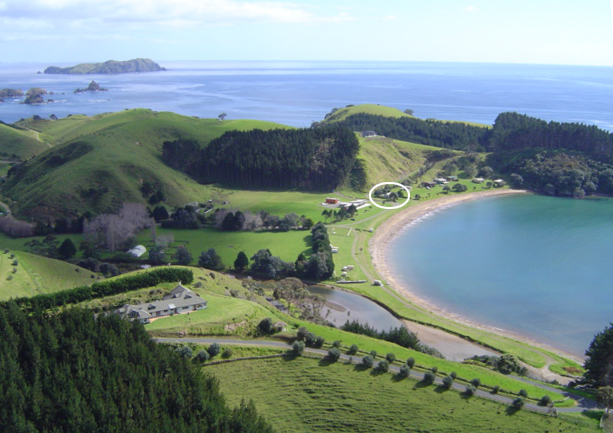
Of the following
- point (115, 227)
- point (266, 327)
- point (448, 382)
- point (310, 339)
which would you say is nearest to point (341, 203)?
point (115, 227)

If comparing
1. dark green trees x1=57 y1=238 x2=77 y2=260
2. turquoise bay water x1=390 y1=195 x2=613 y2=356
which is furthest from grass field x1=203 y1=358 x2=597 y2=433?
dark green trees x1=57 y1=238 x2=77 y2=260

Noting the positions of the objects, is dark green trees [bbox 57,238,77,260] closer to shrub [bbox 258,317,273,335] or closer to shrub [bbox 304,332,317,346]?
shrub [bbox 258,317,273,335]

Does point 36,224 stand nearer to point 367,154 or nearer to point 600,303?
point 367,154

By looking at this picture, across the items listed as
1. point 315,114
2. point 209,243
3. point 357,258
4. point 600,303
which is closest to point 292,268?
point 357,258

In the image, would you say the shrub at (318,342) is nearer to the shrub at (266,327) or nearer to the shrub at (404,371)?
the shrub at (266,327)

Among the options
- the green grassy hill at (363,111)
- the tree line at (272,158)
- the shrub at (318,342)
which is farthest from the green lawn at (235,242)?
the green grassy hill at (363,111)

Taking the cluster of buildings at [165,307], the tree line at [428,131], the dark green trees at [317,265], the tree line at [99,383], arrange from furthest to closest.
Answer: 1. the tree line at [428,131]
2. the dark green trees at [317,265]
3. the cluster of buildings at [165,307]
4. the tree line at [99,383]

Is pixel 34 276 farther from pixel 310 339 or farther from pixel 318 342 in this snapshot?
pixel 318 342
